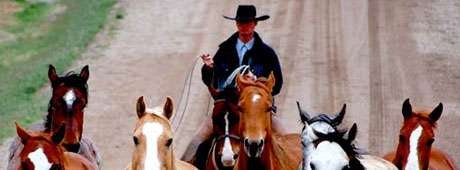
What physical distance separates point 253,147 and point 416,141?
178cm

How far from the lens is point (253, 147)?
37.4 feet

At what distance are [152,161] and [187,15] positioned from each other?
1788 cm

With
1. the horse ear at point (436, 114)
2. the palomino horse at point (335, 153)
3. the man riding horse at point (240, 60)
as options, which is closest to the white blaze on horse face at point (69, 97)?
the man riding horse at point (240, 60)

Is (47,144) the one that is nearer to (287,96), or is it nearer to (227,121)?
(227,121)

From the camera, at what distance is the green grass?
21.3 metres

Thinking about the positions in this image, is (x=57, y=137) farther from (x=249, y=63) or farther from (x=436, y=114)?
(x=436, y=114)

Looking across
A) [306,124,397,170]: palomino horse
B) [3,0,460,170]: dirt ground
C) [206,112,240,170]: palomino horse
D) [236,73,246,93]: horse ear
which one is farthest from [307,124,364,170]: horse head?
[3,0,460,170]: dirt ground

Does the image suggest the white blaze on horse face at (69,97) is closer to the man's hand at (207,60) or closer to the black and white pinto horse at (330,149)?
the man's hand at (207,60)

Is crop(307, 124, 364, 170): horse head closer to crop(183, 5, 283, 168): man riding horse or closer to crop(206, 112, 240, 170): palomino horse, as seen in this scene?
crop(206, 112, 240, 170): palomino horse

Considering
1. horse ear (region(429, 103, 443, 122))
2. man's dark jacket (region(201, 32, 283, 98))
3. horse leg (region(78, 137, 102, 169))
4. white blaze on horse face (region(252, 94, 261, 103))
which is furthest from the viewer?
horse leg (region(78, 137, 102, 169))

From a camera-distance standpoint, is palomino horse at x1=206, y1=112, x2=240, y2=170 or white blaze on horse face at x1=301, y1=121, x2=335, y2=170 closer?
white blaze on horse face at x1=301, y1=121, x2=335, y2=170

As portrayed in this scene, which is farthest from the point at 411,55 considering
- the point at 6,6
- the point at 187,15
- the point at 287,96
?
the point at 6,6

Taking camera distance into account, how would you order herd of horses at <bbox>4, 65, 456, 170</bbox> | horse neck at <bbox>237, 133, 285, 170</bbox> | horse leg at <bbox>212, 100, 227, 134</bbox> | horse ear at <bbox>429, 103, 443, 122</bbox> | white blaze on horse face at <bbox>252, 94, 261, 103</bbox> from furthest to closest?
horse leg at <bbox>212, 100, 227, 134</bbox> → horse ear at <bbox>429, 103, 443, 122</bbox> → horse neck at <bbox>237, 133, 285, 170</bbox> → white blaze on horse face at <bbox>252, 94, 261, 103</bbox> → herd of horses at <bbox>4, 65, 456, 170</bbox>

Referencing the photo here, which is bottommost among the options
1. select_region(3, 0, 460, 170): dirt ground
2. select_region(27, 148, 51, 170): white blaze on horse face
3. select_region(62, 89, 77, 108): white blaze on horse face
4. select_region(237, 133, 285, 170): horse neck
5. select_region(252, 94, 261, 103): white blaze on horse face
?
select_region(3, 0, 460, 170): dirt ground
